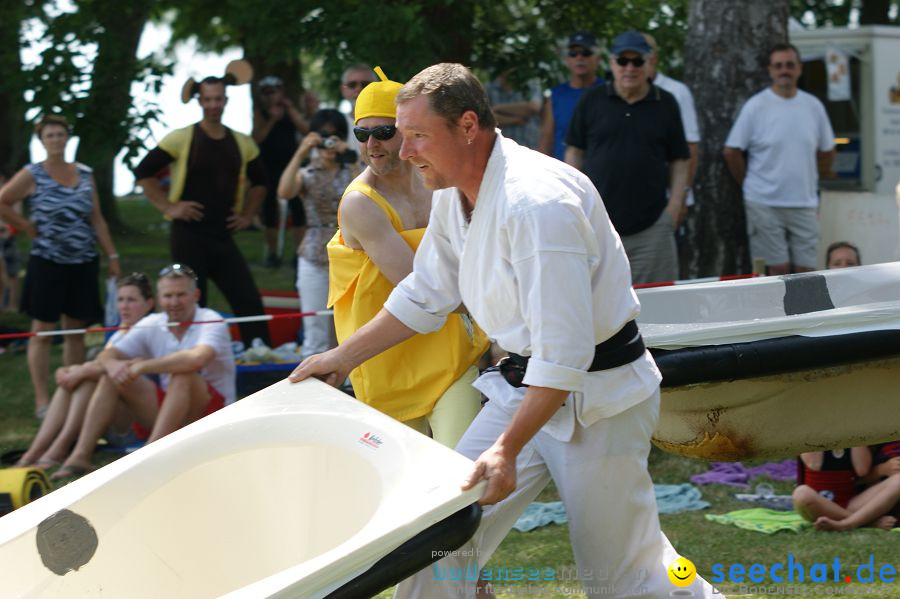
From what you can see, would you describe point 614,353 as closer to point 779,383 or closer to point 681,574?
point 681,574

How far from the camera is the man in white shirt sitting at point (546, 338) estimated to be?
2.97 m

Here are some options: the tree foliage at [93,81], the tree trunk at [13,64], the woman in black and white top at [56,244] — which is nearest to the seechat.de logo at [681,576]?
the woman in black and white top at [56,244]

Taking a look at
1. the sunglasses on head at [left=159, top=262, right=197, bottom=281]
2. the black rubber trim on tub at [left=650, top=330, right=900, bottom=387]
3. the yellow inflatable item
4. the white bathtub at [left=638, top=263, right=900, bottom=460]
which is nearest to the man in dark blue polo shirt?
the sunglasses on head at [left=159, top=262, right=197, bottom=281]

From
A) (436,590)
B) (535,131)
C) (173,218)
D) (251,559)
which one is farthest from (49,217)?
(436,590)

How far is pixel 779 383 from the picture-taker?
4.33 m

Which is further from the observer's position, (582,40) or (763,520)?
(582,40)

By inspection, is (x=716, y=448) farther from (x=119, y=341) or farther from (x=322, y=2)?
(x=322, y=2)

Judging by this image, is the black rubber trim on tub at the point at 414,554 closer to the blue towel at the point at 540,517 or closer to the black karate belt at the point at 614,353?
the black karate belt at the point at 614,353

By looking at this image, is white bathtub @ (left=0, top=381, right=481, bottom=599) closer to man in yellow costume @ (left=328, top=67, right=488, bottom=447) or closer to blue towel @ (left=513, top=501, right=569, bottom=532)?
man in yellow costume @ (left=328, top=67, right=488, bottom=447)

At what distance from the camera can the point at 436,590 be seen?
3223 mm

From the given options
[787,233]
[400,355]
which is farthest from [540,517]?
[787,233]

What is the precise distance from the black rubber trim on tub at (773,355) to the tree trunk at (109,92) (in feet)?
18.7

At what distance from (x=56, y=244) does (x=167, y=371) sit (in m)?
1.68

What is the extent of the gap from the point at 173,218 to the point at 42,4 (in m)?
3.05
